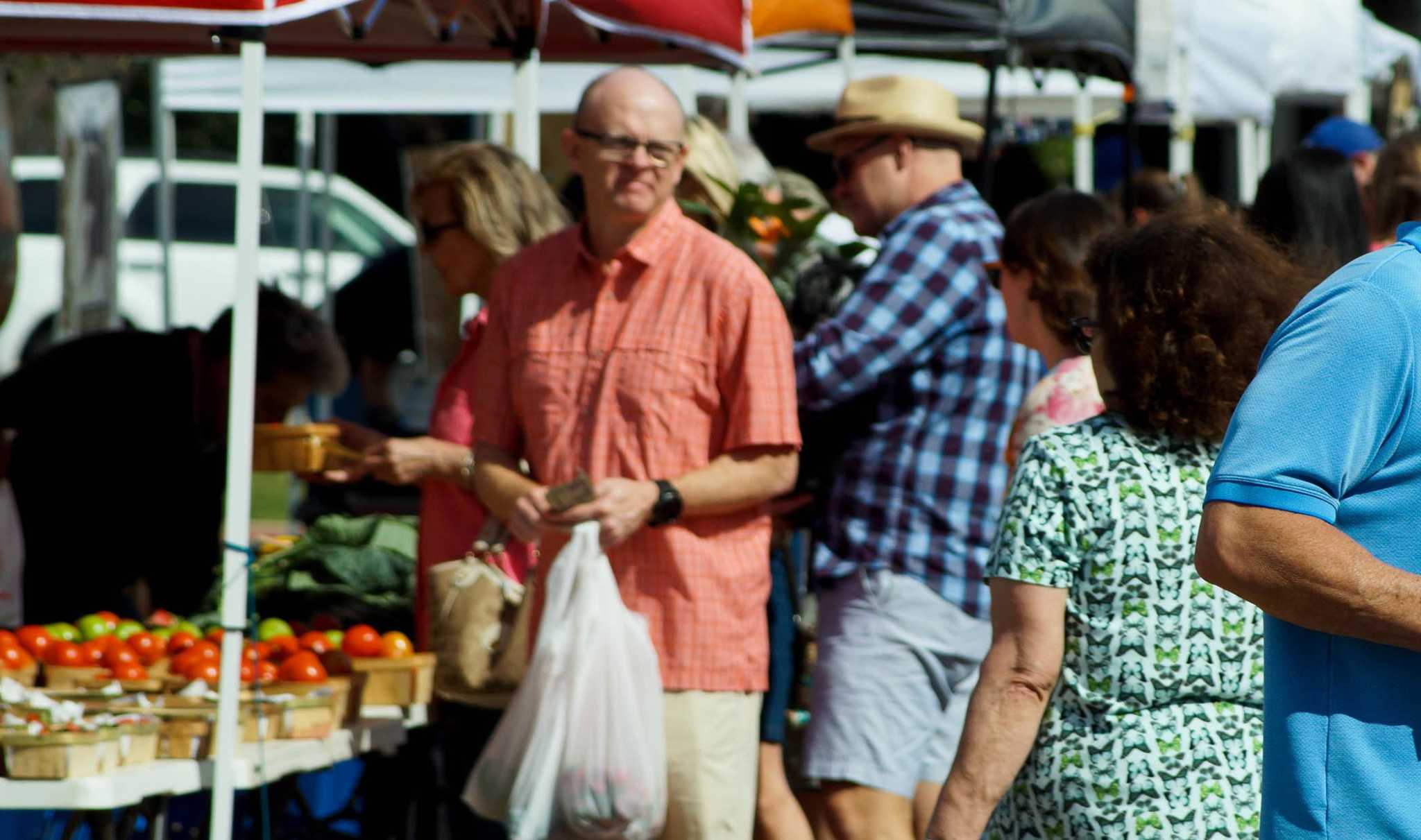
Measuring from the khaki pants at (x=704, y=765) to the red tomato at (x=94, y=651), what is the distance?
4.83ft

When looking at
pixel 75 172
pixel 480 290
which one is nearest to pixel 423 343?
pixel 75 172

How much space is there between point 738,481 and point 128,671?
1.51m

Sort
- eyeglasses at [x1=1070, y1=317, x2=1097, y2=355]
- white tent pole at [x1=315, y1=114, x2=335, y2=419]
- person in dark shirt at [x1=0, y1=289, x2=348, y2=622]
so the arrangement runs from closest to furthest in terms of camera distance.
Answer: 1. eyeglasses at [x1=1070, y1=317, x2=1097, y2=355]
2. person in dark shirt at [x1=0, y1=289, x2=348, y2=622]
3. white tent pole at [x1=315, y1=114, x2=335, y2=419]

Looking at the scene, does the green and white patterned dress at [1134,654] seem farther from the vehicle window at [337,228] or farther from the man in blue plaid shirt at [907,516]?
the vehicle window at [337,228]

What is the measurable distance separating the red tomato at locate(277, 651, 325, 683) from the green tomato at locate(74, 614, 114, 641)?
2.26 ft

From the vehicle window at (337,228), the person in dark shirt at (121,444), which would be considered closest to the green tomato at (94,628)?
the person in dark shirt at (121,444)

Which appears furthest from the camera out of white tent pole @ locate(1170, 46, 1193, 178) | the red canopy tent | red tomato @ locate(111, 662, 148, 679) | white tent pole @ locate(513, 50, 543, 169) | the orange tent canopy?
white tent pole @ locate(1170, 46, 1193, 178)

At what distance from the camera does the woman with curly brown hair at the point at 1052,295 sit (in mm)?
3299

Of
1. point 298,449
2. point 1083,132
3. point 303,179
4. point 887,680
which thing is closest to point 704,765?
point 887,680

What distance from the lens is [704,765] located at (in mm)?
3467

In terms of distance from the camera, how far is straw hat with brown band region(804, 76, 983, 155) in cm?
417

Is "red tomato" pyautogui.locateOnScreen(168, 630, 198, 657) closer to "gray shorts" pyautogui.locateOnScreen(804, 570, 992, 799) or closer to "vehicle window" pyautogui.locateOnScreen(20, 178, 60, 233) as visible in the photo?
"gray shorts" pyautogui.locateOnScreen(804, 570, 992, 799)

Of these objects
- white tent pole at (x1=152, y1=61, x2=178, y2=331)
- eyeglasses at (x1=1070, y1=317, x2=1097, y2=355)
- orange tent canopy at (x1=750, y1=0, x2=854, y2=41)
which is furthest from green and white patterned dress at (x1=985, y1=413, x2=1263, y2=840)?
white tent pole at (x1=152, y1=61, x2=178, y2=331)

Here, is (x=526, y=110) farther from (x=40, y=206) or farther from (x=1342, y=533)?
(x=40, y=206)
